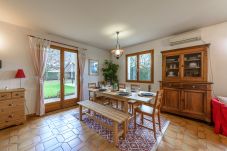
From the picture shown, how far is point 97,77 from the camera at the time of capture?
5211 millimetres

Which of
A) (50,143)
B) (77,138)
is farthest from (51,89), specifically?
(77,138)

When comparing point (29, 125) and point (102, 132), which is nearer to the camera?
point (102, 132)

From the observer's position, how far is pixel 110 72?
5.11 m

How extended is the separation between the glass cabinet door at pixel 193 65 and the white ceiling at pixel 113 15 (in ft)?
2.75

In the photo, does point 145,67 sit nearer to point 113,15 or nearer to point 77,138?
point 113,15

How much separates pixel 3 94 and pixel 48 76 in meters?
1.27

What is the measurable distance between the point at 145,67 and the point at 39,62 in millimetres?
3785

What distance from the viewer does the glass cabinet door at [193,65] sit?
118 inches

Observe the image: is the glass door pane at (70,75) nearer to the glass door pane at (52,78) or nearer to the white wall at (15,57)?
the glass door pane at (52,78)

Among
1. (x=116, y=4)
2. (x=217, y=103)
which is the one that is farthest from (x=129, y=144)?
(x=116, y=4)

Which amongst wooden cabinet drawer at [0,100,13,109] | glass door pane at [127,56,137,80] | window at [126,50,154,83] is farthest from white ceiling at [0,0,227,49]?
wooden cabinet drawer at [0,100,13,109]

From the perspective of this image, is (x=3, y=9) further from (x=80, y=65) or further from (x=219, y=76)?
(x=219, y=76)

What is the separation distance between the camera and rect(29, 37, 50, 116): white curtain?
10.5 feet

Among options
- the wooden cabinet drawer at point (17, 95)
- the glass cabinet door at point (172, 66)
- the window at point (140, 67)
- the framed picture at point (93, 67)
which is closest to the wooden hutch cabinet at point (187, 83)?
the glass cabinet door at point (172, 66)
